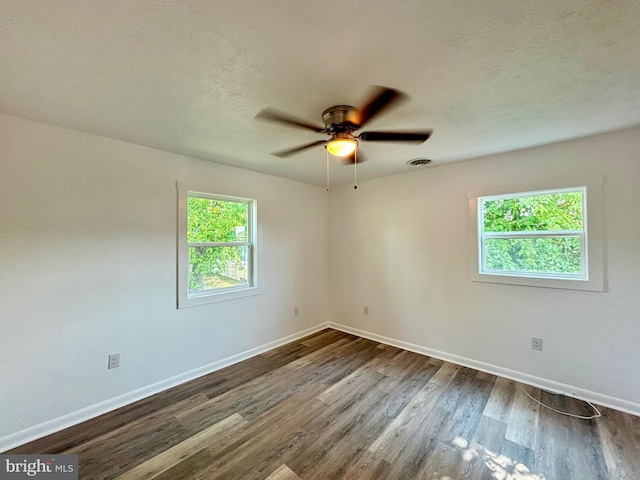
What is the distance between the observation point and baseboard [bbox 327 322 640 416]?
2318 millimetres

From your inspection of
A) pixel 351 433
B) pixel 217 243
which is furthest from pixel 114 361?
pixel 351 433

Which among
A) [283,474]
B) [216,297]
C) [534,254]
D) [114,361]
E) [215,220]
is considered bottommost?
[283,474]

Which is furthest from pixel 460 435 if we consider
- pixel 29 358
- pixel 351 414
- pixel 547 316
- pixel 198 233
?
pixel 29 358

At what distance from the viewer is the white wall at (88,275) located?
198cm

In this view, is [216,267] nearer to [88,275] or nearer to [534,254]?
[88,275]

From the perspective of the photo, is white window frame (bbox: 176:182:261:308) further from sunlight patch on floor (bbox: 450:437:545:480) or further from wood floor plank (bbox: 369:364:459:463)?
sunlight patch on floor (bbox: 450:437:545:480)

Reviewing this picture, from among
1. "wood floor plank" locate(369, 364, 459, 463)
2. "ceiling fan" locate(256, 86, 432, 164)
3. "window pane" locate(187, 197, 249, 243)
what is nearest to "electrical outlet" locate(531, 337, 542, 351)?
"wood floor plank" locate(369, 364, 459, 463)

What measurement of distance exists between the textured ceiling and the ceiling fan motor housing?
0.06 meters

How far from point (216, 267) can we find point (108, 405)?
5.12ft

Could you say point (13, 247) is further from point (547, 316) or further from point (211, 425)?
point (547, 316)

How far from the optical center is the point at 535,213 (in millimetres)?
2787

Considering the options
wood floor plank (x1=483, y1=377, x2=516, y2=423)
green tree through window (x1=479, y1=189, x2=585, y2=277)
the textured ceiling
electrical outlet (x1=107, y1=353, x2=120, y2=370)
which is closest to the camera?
the textured ceiling

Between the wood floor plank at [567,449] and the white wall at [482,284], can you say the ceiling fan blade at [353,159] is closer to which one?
the white wall at [482,284]

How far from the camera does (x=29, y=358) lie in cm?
203
